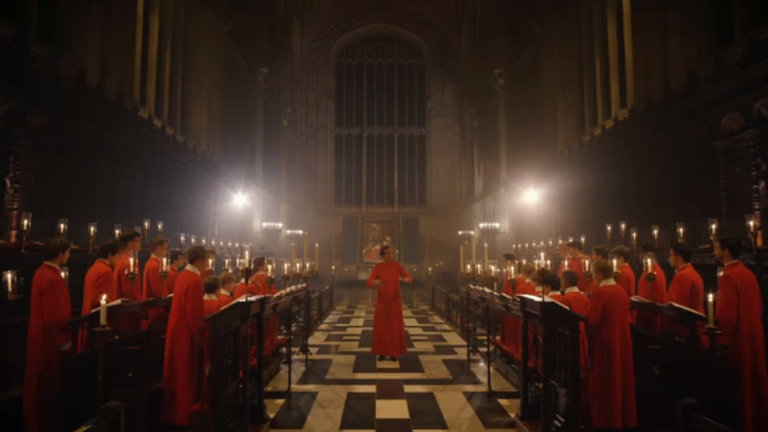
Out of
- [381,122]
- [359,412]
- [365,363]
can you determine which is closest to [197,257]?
[359,412]

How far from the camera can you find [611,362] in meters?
3.68

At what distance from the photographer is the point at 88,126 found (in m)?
6.96

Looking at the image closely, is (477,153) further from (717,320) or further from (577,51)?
(717,320)

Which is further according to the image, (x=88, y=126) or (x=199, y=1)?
(x=199, y=1)

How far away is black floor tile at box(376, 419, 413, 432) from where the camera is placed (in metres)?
4.30

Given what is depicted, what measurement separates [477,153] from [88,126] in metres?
17.0

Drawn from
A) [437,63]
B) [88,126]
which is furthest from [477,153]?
[88,126]

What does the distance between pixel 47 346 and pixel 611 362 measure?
4.19 meters

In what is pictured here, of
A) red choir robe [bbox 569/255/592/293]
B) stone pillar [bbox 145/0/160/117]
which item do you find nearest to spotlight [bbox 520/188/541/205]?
red choir robe [bbox 569/255/592/293]

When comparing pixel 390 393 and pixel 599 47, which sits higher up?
pixel 599 47

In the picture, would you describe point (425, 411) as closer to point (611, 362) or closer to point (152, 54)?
point (611, 362)

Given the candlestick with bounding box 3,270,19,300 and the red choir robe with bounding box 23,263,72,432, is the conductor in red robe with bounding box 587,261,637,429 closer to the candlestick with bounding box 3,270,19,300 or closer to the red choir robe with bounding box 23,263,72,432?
the red choir robe with bounding box 23,263,72,432

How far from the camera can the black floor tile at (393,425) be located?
4297mm

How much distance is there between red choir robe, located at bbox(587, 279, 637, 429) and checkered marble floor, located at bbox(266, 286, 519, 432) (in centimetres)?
93
